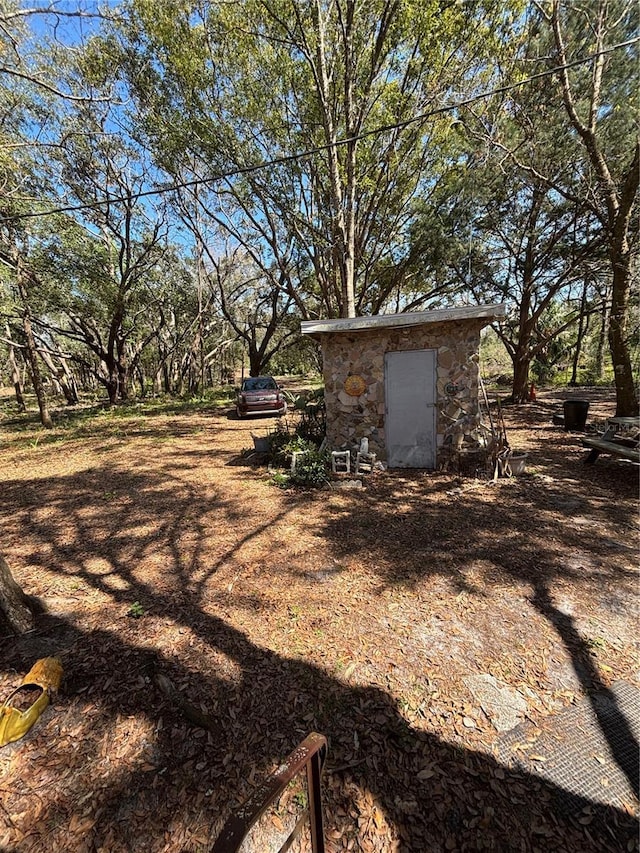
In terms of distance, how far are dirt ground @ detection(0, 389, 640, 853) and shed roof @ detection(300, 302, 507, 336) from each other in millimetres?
2840

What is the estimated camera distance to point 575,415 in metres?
9.45

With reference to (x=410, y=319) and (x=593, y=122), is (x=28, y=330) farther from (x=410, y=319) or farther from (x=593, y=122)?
(x=593, y=122)

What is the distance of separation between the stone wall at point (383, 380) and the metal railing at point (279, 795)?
5949 millimetres

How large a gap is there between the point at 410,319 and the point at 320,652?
17.3ft

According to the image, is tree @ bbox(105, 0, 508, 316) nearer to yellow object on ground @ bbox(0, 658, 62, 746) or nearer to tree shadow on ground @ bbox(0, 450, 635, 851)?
tree shadow on ground @ bbox(0, 450, 635, 851)

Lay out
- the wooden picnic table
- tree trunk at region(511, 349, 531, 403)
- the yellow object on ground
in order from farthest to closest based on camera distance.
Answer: tree trunk at region(511, 349, 531, 403), the wooden picnic table, the yellow object on ground

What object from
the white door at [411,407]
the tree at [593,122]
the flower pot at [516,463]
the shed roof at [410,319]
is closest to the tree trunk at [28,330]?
the shed roof at [410,319]

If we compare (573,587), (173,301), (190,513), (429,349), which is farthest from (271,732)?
(173,301)

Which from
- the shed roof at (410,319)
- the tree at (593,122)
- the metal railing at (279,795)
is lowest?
the metal railing at (279,795)

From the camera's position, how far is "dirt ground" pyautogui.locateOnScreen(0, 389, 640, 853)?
5.74 feet

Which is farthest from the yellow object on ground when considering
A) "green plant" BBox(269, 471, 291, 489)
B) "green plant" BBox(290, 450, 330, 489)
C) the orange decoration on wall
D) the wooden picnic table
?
the wooden picnic table

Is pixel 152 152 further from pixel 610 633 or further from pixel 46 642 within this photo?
pixel 610 633

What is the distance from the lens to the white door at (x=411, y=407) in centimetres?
665

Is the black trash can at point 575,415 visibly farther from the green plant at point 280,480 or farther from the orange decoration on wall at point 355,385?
the green plant at point 280,480
